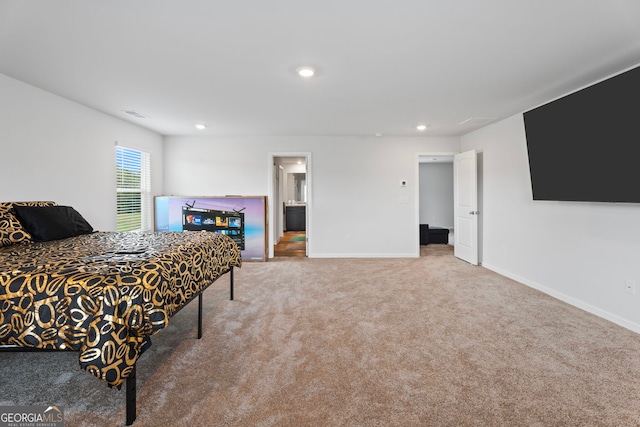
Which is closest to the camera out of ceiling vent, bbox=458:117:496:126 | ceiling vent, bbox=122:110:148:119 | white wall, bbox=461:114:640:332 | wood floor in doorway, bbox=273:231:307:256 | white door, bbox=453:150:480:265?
white wall, bbox=461:114:640:332

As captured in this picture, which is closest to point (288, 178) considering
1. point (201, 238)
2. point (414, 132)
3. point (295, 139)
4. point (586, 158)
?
point (295, 139)

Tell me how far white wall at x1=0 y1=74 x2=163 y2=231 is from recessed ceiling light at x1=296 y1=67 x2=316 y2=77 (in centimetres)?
276

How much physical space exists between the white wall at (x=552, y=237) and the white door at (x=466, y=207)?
156mm

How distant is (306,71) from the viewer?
2.71m

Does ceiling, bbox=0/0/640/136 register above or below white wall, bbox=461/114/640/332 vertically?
above

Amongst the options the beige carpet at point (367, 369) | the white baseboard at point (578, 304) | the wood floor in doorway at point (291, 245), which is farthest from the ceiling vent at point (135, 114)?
the white baseboard at point (578, 304)

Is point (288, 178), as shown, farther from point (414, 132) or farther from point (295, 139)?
point (414, 132)

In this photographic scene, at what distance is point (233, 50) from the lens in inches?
93.2

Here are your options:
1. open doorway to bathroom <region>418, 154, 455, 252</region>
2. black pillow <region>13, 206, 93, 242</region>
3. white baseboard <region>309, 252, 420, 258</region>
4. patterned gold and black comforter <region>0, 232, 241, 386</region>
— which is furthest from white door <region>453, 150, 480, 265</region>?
black pillow <region>13, 206, 93, 242</region>

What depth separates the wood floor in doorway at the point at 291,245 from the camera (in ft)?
20.1

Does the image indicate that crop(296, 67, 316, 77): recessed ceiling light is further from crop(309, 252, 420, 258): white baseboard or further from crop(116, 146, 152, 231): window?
crop(309, 252, 420, 258): white baseboard

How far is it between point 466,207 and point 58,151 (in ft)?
19.3

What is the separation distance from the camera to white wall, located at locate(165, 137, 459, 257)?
5.70 metres

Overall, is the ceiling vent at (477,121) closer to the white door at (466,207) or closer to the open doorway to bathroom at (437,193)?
the white door at (466,207)
